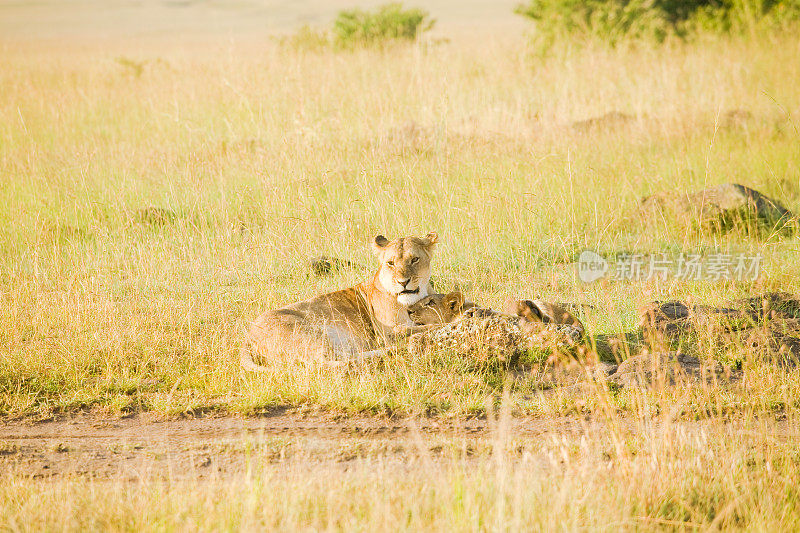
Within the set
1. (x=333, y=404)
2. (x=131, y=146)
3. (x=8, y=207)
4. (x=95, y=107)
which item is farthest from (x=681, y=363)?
(x=95, y=107)

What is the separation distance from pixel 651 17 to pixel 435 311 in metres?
13.9

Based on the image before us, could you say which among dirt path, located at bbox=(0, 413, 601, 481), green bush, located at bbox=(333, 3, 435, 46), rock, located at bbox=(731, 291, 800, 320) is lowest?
dirt path, located at bbox=(0, 413, 601, 481)

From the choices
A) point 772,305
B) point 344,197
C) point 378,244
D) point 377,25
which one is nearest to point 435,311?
point 378,244

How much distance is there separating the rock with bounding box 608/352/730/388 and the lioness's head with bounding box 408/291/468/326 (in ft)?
4.05

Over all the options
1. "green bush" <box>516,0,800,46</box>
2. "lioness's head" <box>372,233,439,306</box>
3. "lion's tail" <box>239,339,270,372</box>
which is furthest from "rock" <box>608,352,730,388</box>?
"green bush" <box>516,0,800,46</box>

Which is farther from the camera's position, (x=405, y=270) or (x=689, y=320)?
(x=689, y=320)

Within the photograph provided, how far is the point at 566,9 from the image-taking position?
1728 centimetres

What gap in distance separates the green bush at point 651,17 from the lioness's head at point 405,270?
38.7 feet

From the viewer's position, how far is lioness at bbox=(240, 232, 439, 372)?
5.23 m

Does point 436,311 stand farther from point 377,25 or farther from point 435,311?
point 377,25

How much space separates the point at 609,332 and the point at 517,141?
550 cm

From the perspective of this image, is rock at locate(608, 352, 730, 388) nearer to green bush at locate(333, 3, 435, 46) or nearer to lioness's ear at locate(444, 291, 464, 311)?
lioness's ear at locate(444, 291, 464, 311)

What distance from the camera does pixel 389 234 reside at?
26.9 ft

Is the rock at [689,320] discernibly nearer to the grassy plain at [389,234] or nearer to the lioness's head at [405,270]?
the grassy plain at [389,234]
